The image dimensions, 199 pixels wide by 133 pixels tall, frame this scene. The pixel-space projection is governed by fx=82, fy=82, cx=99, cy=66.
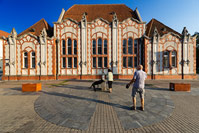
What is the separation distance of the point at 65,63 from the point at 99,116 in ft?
42.8

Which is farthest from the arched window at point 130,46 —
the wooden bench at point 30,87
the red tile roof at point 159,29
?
the wooden bench at point 30,87

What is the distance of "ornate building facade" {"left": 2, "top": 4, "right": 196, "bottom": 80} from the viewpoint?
46.3 ft

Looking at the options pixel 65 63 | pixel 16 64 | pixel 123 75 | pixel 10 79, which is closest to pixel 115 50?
pixel 123 75

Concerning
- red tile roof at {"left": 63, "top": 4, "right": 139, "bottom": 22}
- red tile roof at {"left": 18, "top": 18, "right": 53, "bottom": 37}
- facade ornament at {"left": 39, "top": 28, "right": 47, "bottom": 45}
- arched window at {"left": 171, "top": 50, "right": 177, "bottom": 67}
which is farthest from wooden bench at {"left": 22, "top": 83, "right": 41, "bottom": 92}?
arched window at {"left": 171, "top": 50, "right": 177, "bottom": 67}

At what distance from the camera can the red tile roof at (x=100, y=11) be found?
1681cm

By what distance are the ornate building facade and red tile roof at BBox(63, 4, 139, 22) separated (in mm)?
2769

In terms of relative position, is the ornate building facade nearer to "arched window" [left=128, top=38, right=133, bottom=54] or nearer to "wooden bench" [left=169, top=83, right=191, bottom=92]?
"arched window" [left=128, top=38, right=133, bottom=54]

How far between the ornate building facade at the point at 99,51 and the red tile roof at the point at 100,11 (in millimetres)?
2769

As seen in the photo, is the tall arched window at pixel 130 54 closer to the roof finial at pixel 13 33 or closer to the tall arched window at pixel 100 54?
the tall arched window at pixel 100 54

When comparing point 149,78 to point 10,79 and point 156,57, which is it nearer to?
point 156,57

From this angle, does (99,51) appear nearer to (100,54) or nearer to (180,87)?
(100,54)

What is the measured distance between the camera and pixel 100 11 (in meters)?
18.0

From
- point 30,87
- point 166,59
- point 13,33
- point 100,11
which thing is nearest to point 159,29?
point 166,59

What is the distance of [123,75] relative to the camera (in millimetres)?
14695
